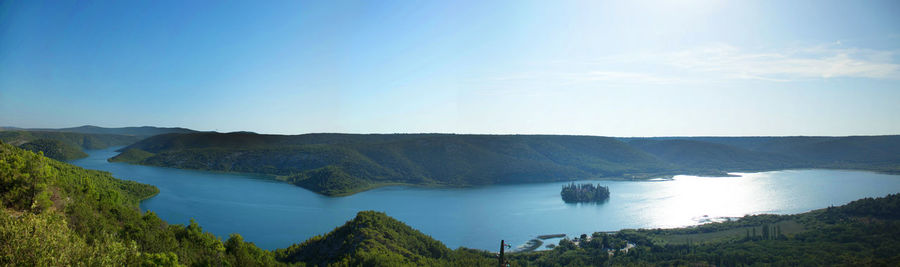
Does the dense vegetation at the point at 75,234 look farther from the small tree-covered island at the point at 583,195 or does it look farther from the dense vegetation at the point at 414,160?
the small tree-covered island at the point at 583,195

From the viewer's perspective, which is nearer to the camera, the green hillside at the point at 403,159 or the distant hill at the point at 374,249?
the distant hill at the point at 374,249

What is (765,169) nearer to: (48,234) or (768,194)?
(768,194)

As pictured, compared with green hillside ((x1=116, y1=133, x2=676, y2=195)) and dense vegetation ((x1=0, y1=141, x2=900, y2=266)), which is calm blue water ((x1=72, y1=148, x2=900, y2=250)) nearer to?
green hillside ((x1=116, y1=133, x2=676, y2=195))

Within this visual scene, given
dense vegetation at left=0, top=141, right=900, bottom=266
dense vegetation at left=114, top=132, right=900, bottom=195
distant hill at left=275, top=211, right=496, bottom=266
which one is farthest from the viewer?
dense vegetation at left=114, top=132, right=900, bottom=195

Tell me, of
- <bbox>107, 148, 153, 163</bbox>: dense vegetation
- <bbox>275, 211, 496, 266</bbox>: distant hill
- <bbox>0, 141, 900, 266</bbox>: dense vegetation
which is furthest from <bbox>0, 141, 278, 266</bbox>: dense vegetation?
<bbox>107, 148, 153, 163</bbox>: dense vegetation

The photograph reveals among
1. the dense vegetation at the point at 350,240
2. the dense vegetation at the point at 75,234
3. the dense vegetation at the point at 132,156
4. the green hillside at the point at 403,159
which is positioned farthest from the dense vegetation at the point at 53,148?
the dense vegetation at the point at 75,234

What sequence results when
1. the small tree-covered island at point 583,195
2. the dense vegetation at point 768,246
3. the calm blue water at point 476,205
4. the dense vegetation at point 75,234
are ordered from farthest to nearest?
the small tree-covered island at point 583,195 < the calm blue water at point 476,205 < the dense vegetation at point 768,246 < the dense vegetation at point 75,234
